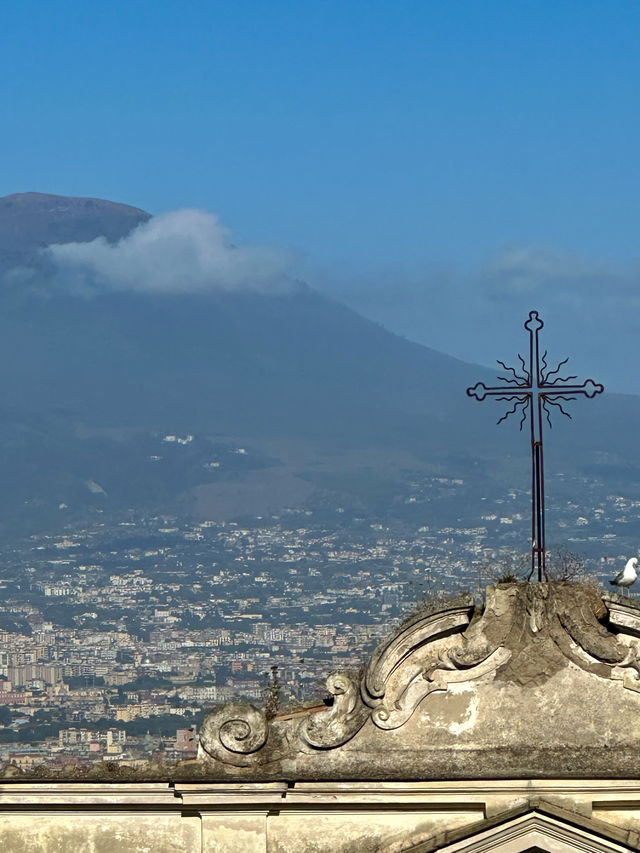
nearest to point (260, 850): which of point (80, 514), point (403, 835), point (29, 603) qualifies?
point (403, 835)

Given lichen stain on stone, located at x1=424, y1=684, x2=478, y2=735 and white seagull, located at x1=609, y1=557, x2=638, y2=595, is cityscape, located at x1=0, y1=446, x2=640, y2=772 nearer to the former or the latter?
white seagull, located at x1=609, y1=557, x2=638, y2=595

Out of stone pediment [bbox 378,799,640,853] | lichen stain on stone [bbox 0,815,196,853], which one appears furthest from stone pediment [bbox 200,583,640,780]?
lichen stain on stone [bbox 0,815,196,853]

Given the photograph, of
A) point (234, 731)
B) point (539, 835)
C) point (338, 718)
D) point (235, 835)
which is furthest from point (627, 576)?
point (235, 835)

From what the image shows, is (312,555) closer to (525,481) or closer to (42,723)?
(525,481)

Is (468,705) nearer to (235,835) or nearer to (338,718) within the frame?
(338,718)

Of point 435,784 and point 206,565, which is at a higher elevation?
point 206,565

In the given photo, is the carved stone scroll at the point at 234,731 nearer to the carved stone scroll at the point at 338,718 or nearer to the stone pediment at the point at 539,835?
the carved stone scroll at the point at 338,718

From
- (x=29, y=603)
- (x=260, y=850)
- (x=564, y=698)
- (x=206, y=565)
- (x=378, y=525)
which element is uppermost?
(x=378, y=525)
